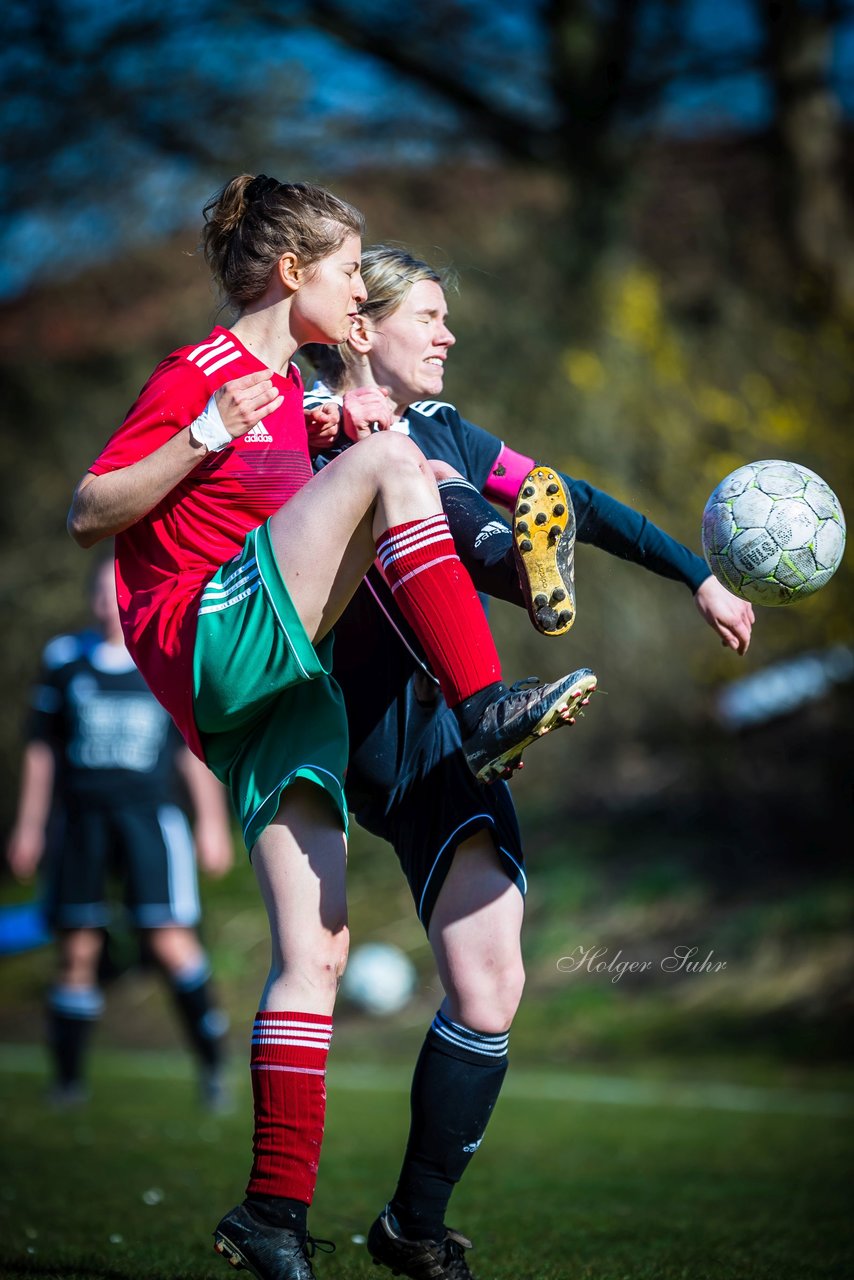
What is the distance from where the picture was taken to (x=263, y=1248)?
7.80 ft

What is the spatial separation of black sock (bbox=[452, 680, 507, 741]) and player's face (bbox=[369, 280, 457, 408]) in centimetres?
83

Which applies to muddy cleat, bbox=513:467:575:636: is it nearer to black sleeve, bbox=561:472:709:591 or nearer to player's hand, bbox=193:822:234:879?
black sleeve, bbox=561:472:709:591

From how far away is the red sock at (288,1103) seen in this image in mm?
2465

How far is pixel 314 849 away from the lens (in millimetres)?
2541

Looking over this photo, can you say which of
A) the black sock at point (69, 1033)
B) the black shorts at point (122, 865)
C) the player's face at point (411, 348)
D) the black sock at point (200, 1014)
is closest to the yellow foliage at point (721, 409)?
the black shorts at point (122, 865)

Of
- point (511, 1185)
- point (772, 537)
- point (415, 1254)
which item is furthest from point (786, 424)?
point (415, 1254)

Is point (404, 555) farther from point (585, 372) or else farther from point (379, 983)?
point (585, 372)

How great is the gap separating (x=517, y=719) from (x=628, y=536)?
820 mm

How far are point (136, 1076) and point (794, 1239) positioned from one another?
4.56 metres

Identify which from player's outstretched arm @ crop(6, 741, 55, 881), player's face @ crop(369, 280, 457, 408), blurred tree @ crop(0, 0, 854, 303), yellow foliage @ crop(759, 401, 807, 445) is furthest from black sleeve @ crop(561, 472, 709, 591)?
blurred tree @ crop(0, 0, 854, 303)

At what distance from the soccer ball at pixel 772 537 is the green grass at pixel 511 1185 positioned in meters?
1.48

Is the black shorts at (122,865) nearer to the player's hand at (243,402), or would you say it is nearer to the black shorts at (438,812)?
the black shorts at (438,812)

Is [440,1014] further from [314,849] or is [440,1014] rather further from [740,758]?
[740,758]

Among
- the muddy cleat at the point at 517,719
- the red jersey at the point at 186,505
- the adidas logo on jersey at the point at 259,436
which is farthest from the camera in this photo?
the adidas logo on jersey at the point at 259,436
